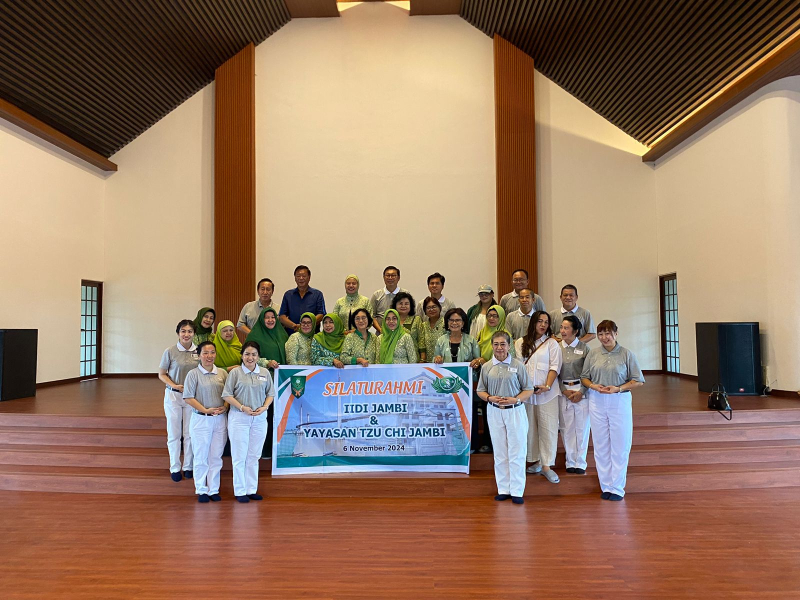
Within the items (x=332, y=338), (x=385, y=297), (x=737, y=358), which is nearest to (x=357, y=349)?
(x=332, y=338)

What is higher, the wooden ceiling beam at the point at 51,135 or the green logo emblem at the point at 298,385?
the wooden ceiling beam at the point at 51,135

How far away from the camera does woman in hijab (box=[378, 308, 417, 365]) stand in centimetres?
527

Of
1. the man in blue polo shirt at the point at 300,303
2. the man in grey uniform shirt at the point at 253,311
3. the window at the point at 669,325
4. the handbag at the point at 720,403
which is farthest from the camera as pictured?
the window at the point at 669,325

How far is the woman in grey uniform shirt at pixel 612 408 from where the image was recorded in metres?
4.80

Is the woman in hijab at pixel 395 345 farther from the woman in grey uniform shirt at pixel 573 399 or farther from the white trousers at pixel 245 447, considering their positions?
the woman in grey uniform shirt at pixel 573 399

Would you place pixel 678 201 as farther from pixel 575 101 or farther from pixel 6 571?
pixel 6 571

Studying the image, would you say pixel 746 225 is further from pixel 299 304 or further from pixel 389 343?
pixel 299 304

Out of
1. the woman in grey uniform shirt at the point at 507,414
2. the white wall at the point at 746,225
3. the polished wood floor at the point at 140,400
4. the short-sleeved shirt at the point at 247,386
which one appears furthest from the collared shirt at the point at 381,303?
the white wall at the point at 746,225

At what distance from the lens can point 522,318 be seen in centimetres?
564

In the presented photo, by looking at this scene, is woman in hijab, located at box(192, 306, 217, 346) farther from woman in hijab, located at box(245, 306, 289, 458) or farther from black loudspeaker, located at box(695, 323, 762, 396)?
A: black loudspeaker, located at box(695, 323, 762, 396)

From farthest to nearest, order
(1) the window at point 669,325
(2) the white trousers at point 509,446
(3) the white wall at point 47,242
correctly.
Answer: (1) the window at point 669,325, (3) the white wall at point 47,242, (2) the white trousers at point 509,446

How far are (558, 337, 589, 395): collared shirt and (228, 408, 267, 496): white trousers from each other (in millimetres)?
2670

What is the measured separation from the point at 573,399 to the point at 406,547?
81.8 inches

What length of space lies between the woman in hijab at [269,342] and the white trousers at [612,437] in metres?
2.90
